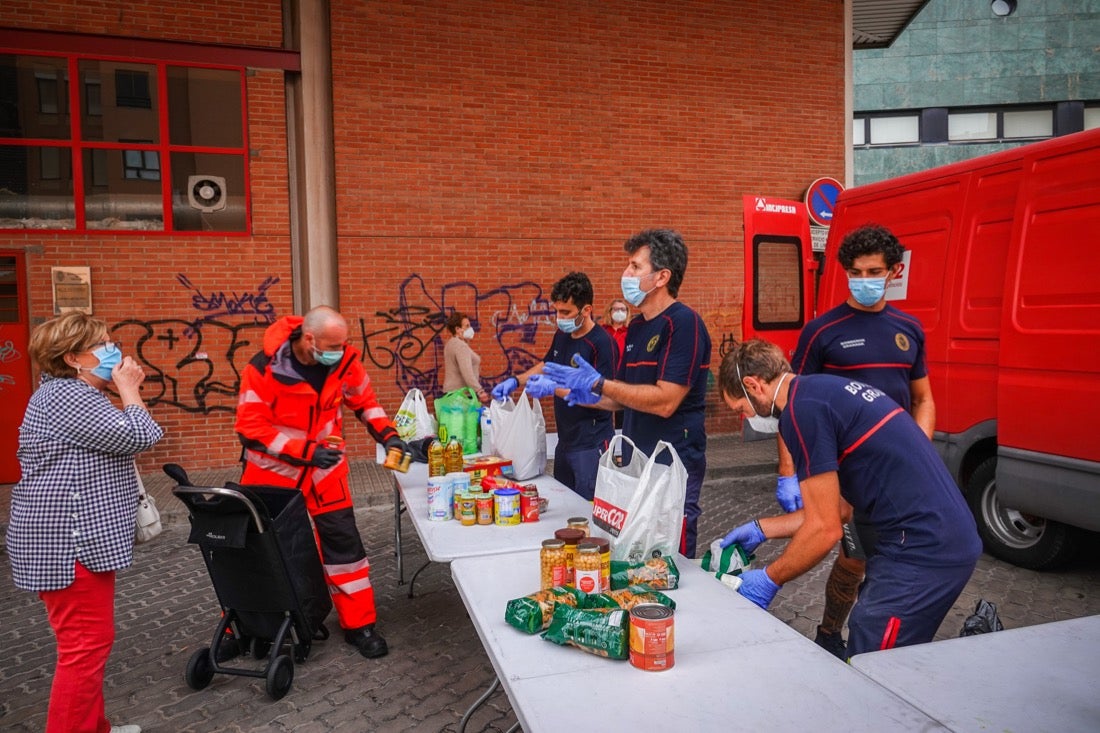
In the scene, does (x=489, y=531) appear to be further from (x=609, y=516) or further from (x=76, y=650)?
(x=76, y=650)

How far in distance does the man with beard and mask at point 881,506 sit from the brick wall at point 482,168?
7.66 meters

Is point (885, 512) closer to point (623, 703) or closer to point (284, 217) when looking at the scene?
point (623, 703)

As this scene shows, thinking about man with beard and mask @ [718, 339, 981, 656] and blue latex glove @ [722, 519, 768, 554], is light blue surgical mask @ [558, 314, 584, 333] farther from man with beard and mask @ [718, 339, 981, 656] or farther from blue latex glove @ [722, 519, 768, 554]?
man with beard and mask @ [718, 339, 981, 656]

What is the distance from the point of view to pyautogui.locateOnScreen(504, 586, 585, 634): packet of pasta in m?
2.27

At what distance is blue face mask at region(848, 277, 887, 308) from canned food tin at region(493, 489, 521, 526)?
193cm

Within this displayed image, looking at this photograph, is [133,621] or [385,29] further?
Answer: [385,29]

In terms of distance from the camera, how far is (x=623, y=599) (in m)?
2.37

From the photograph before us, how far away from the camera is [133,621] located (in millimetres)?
4828

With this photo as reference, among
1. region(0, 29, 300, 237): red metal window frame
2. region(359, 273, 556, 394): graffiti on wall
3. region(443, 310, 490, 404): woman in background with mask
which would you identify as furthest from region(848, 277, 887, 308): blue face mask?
region(0, 29, 300, 237): red metal window frame

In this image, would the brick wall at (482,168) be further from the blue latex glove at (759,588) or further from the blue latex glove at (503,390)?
the blue latex glove at (759,588)

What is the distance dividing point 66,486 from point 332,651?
1851mm

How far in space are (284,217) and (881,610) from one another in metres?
8.45

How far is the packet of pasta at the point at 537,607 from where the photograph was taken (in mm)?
2270

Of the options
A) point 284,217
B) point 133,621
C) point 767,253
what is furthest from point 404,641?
point 284,217
